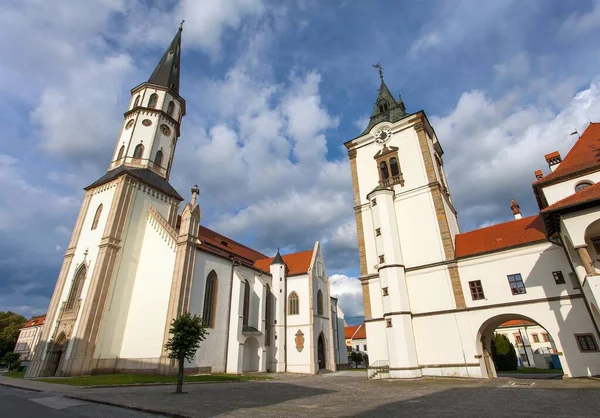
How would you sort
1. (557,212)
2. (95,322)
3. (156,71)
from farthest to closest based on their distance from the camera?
(156,71) → (95,322) → (557,212)

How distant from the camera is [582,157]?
1917 centimetres

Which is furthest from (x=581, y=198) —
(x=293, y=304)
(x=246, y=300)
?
(x=293, y=304)

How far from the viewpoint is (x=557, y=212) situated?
1450cm

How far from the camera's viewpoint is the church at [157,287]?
23.2 meters

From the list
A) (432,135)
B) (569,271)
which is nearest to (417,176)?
(432,135)

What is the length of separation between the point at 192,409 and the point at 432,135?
2802 cm

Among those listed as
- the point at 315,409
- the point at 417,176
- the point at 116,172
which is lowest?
the point at 315,409

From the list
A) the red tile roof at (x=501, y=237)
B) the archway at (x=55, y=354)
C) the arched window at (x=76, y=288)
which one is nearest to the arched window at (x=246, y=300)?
the arched window at (x=76, y=288)

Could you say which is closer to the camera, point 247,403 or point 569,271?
A: point 247,403

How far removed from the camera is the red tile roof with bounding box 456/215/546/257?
19.5 meters

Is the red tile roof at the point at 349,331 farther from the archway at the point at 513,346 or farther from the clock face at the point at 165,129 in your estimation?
the clock face at the point at 165,129

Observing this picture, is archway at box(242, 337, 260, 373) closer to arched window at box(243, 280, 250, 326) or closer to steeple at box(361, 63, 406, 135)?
arched window at box(243, 280, 250, 326)

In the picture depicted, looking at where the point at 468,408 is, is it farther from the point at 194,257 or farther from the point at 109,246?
the point at 109,246

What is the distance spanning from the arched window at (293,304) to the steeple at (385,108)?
736 inches
